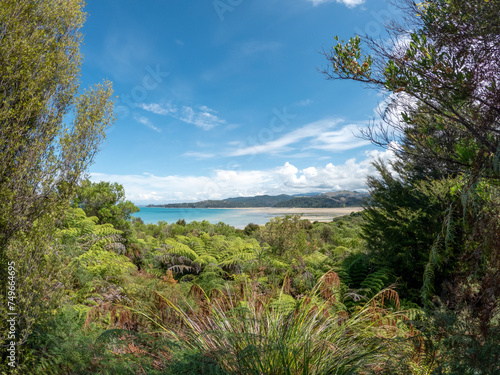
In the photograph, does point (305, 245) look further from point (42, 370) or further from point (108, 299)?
point (42, 370)

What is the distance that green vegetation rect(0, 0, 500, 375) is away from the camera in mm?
1829

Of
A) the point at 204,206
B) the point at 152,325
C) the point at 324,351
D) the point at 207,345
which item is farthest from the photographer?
the point at 204,206

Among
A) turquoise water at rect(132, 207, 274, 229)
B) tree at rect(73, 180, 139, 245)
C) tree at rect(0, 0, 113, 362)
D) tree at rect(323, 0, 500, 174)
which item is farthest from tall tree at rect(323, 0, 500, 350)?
turquoise water at rect(132, 207, 274, 229)

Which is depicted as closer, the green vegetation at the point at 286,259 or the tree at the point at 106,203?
the green vegetation at the point at 286,259

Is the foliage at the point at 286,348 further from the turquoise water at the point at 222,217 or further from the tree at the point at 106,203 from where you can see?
the turquoise water at the point at 222,217

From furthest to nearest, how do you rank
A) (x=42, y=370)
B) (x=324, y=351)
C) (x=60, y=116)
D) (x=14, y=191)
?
(x=60, y=116) < (x=14, y=191) < (x=42, y=370) < (x=324, y=351)

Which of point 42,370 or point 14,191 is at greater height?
point 14,191

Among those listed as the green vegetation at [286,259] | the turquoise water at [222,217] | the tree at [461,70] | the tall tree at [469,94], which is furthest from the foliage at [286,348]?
the turquoise water at [222,217]

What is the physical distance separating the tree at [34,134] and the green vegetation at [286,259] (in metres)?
0.02

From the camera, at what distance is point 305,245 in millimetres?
7430

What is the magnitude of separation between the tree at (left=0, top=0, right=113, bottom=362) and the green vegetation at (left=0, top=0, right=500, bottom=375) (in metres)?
0.02

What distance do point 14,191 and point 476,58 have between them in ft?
16.4

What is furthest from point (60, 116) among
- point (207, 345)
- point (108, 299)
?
point (207, 345)

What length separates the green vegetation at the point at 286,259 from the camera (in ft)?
6.00
